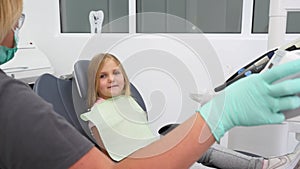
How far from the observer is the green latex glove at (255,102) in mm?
563

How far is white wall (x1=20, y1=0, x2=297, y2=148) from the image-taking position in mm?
979

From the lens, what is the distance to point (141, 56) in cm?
105

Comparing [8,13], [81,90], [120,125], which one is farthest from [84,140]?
[81,90]

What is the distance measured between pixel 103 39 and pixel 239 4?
1736mm

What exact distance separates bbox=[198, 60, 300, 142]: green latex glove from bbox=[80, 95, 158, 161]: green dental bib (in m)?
0.33

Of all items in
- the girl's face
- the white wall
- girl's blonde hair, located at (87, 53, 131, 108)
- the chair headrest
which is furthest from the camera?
the chair headrest

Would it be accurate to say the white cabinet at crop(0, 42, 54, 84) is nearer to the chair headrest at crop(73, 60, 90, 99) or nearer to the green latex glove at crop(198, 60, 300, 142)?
the chair headrest at crop(73, 60, 90, 99)

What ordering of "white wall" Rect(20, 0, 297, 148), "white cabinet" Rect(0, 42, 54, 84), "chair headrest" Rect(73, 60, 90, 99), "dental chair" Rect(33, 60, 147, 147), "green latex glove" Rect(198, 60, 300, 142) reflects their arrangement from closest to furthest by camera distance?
"green latex glove" Rect(198, 60, 300, 142) → "white wall" Rect(20, 0, 297, 148) → "dental chair" Rect(33, 60, 147, 147) → "chair headrest" Rect(73, 60, 90, 99) → "white cabinet" Rect(0, 42, 54, 84)

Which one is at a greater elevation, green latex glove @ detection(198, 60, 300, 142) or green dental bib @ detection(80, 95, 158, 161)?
green latex glove @ detection(198, 60, 300, 142)

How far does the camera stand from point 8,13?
0.63m

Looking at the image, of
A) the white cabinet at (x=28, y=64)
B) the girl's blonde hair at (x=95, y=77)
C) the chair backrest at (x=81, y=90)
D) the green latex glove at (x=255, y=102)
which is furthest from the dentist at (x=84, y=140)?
the white cabinet at (x=28, y=64)

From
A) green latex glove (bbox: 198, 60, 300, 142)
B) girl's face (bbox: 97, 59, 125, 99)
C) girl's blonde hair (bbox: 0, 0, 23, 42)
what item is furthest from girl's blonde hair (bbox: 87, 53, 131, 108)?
green latex glove (bbox: 198, 60, 300, 142)

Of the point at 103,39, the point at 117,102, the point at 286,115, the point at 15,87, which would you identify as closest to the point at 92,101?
the point at 117,102

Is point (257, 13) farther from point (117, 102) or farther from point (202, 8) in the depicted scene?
point (117, 102)
